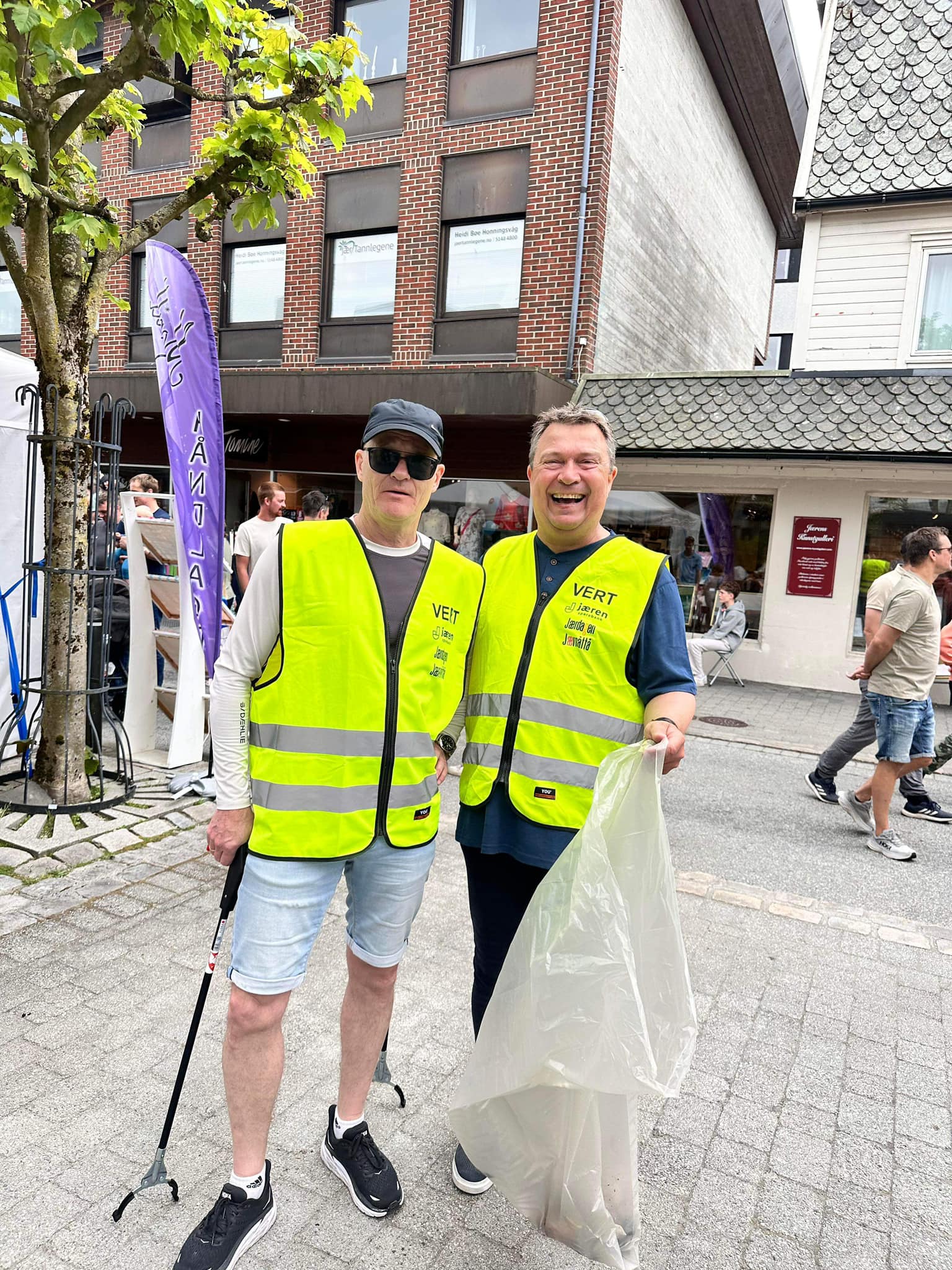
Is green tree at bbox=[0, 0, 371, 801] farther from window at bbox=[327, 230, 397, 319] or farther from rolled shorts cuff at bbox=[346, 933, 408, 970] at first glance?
window at bbox=[327, 230, 397, 319]

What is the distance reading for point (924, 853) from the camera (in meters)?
5.27

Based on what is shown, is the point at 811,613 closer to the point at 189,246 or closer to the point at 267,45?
the point at 267,45

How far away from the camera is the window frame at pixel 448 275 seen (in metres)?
11.4

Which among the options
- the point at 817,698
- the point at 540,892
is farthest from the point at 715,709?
the point at 540,892

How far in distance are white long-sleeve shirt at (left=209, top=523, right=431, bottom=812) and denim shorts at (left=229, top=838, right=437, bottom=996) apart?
200 millimetres

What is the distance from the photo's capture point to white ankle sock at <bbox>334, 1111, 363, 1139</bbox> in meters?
2.29

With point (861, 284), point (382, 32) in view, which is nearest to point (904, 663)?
point (861, 284)

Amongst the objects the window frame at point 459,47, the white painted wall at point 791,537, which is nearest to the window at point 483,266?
the window frame at point 459,47

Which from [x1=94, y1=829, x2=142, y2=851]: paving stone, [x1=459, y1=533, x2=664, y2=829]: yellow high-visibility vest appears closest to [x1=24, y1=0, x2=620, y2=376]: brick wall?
[x1=94, y1=829, x2=142, y2=851]: paving stone

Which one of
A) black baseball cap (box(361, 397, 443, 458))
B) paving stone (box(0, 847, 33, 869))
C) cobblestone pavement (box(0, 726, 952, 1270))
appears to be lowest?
paving stone (box(0, 847, 33, 869))

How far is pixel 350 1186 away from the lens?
7.34 feet

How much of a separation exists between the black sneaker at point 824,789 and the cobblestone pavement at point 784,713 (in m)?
1.30

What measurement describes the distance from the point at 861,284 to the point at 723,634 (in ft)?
15.1

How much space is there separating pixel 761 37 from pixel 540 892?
15.9 m
